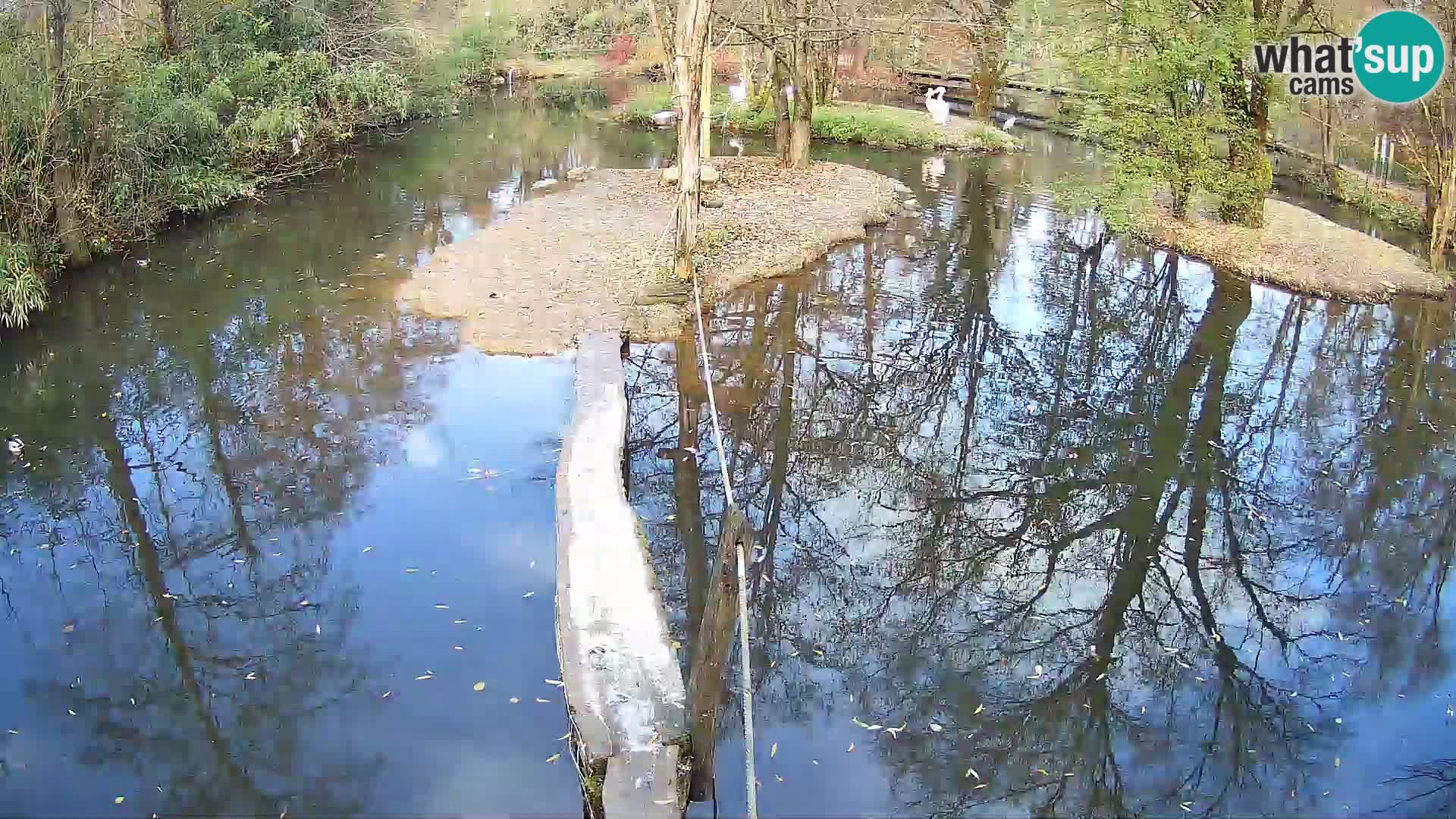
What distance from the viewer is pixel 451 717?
19.0 feet

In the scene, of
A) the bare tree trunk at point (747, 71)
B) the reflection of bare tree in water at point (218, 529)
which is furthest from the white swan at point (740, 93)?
the reflection of bare tree in water at point (218, 529)

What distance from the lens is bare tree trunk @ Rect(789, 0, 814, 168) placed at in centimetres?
1928

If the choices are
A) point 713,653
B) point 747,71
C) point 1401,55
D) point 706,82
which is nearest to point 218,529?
point 713,653

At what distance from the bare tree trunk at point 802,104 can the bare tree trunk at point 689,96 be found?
7.64 m

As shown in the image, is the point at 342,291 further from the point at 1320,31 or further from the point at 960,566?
the point at 1320,31

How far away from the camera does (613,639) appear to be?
18.4ft

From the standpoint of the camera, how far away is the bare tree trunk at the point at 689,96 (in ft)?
37.2

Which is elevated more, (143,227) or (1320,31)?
(1320,31)

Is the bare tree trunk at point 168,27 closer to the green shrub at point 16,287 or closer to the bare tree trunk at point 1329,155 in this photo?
the green shrub at point 16,287

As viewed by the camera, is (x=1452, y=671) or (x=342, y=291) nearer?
(x=1452, y=671)

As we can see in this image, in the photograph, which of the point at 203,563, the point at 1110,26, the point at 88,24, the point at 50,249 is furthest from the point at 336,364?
the point at 1110,26

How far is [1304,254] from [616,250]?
9.37 meters

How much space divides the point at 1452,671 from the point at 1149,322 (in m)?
6.62

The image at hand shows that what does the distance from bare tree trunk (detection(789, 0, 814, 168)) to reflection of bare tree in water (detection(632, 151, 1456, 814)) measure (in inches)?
288
